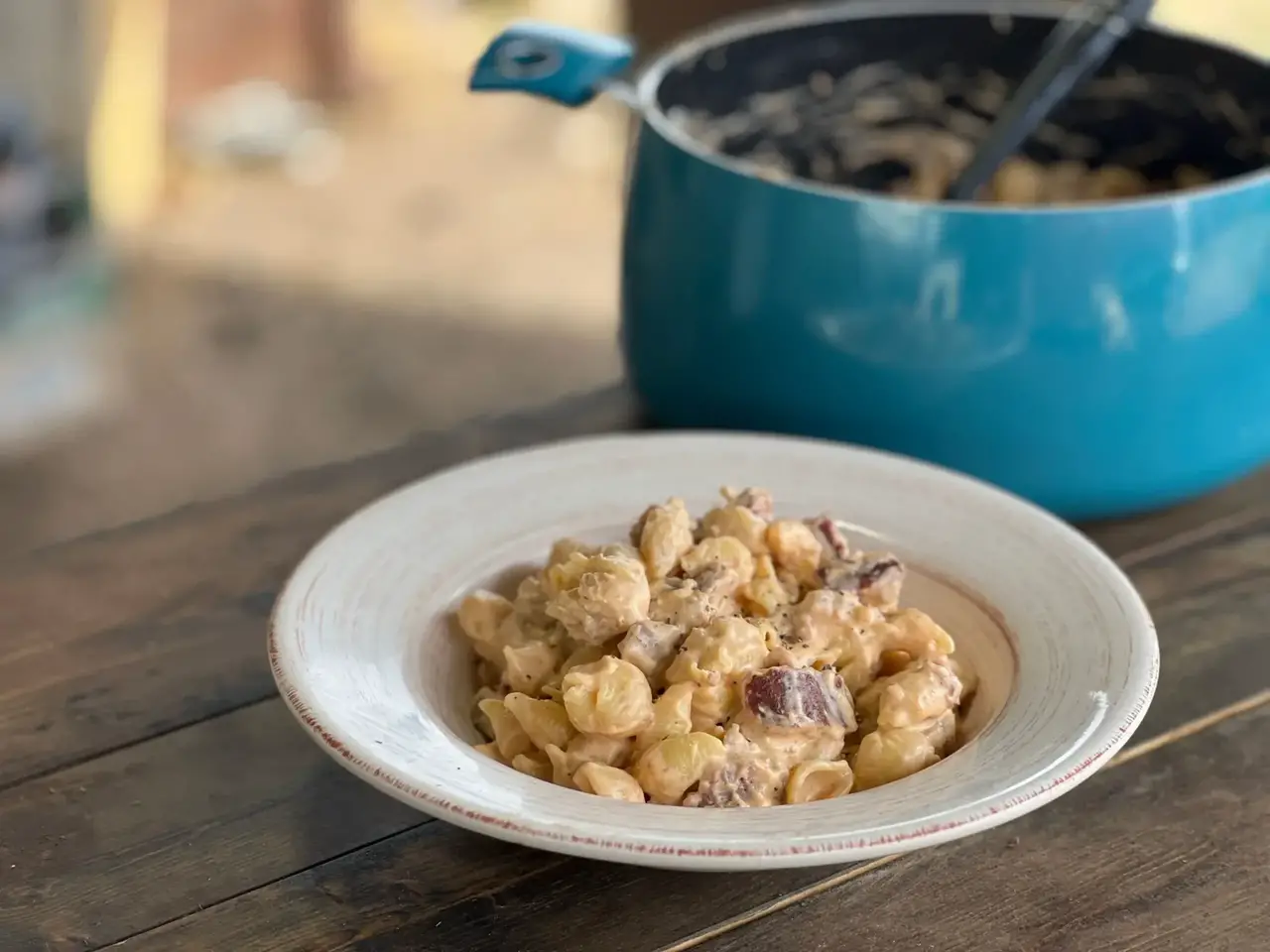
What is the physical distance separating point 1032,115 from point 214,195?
211 centimetres

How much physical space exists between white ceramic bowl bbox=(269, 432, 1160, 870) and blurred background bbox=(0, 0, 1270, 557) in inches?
42.2

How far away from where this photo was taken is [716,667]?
61 centimetres

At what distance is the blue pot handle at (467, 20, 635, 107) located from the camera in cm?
87

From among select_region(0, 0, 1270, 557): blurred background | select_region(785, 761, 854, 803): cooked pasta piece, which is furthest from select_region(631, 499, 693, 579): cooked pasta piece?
select_region(0, 0, 1270, 557): blurred background

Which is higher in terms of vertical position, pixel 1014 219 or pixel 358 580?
pixel 1014 219

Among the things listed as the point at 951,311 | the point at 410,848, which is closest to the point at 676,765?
the point at 410,848

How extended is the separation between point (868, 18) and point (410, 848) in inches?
24.2

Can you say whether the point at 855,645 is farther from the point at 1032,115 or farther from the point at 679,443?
the point at 1032,115

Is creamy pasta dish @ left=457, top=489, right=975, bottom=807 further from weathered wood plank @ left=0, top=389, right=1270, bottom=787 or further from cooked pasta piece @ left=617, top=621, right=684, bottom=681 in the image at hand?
weathered wood plank @ left=0, top=389, right=1270, bottom=787

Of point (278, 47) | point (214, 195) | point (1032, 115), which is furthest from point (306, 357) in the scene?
point (1032, 115)

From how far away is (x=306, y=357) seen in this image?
224 cm

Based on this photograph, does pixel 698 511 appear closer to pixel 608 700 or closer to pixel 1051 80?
pixel 608 700

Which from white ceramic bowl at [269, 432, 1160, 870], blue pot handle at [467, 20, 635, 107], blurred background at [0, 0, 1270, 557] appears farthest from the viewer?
blurred background at [0, 0, 1270, 557]

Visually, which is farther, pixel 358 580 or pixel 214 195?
pixel 214 195
